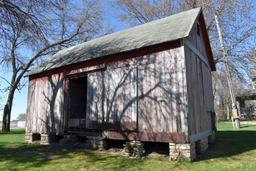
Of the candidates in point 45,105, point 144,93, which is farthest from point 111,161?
point 45,105

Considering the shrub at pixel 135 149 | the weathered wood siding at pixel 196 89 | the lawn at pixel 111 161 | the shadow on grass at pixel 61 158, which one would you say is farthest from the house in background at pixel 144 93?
the shadow on grass at pixel 61 158

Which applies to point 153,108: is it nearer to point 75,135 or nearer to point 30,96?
point 75,135

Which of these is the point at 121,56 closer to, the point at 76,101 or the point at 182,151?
the point at 76,101

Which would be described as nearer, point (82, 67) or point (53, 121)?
point (82, 67)

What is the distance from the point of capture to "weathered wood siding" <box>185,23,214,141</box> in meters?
9.49

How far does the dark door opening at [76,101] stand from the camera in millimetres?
12578

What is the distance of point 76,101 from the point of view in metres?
13.9

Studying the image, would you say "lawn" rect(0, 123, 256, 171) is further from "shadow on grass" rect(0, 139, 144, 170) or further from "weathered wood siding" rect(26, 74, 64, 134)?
"weathered wood siding" rect(26, 74, 64, 134)

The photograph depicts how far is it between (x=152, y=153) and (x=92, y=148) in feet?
8.89

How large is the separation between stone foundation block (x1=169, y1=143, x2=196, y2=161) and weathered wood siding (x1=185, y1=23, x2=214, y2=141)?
48 centimetres

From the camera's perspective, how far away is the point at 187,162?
27.3 ft

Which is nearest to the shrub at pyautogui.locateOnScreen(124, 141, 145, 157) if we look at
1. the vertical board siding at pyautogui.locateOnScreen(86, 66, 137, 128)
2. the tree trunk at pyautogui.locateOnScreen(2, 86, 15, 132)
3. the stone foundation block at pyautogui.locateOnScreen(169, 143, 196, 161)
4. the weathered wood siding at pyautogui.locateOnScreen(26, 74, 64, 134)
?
the vertical board siding at pyautogui.locateOnScreen(86, 66, 137, 128)

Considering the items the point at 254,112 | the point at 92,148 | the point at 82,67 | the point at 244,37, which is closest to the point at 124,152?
the point at 92,148

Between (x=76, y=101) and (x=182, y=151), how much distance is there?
6.97 meters
